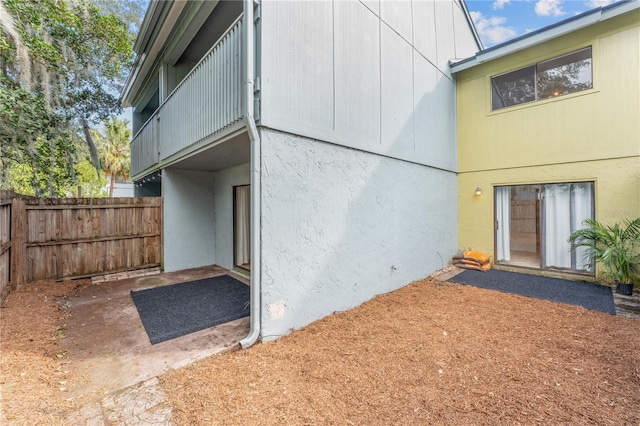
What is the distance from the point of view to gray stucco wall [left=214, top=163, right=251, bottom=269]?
21.0 ft

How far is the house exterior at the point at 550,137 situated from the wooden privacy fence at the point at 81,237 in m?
8.04

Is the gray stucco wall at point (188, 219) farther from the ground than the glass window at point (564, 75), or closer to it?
closer to it

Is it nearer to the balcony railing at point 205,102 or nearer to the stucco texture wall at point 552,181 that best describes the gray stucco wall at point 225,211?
the balcony railing at point 205,102

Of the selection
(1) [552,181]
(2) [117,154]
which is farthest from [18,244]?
(2) [117,154]

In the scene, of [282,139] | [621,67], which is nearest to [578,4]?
[621,67]

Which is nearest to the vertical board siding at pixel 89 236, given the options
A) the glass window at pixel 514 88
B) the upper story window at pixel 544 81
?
the glass window at pixel 514 88

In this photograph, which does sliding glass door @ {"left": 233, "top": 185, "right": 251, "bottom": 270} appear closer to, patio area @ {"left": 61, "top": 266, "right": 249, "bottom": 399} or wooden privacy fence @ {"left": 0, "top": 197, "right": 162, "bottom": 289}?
wooden privacy fence @ {"left": 0, "top": 197, "right": 162, "bottom": 289}

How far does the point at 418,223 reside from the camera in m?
5.89

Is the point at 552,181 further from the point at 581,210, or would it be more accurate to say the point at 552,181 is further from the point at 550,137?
the point at 550,137

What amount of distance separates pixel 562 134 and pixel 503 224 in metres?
2.31

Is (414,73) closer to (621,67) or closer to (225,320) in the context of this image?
(621,67)

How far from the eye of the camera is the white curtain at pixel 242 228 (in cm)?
636

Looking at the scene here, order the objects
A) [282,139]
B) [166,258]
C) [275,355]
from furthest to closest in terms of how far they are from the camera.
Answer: [166,258] → [282,139] → [275,355]

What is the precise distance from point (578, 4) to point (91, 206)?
11.9m
